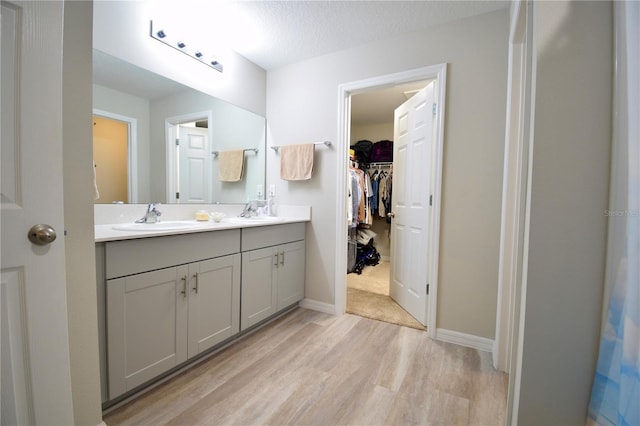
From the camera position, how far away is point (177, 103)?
78.2 inches

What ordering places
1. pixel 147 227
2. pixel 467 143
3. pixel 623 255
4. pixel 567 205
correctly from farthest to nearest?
pixel 467 143
pixel 147 227
pixel 567 205
pixel 623 255

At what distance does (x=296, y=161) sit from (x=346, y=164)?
0.47 metres

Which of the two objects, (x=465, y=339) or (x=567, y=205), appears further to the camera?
(x=465, y=339)

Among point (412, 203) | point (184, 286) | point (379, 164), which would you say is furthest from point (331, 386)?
point (379, 164)

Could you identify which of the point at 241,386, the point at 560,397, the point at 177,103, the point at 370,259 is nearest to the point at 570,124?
the point at 560,397

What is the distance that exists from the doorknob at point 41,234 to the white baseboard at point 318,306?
6.70ft

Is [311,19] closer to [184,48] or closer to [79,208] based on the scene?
[184,48]

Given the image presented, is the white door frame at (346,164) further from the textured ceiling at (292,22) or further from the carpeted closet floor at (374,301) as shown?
the textured ceiling at (292,22)

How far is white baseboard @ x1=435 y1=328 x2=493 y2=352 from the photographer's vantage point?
1881mm

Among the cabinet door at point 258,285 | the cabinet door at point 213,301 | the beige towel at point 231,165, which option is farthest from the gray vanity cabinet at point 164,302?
the beige towel at point 231,165

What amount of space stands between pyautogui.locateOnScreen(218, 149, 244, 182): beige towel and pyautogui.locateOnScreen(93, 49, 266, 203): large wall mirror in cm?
4

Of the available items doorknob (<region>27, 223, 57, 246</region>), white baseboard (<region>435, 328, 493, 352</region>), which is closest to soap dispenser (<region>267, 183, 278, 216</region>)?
white baseboard (<region>435, 328, 493, 352</region>)

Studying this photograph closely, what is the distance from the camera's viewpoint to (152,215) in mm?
1772

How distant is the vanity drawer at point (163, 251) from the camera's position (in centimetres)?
120
